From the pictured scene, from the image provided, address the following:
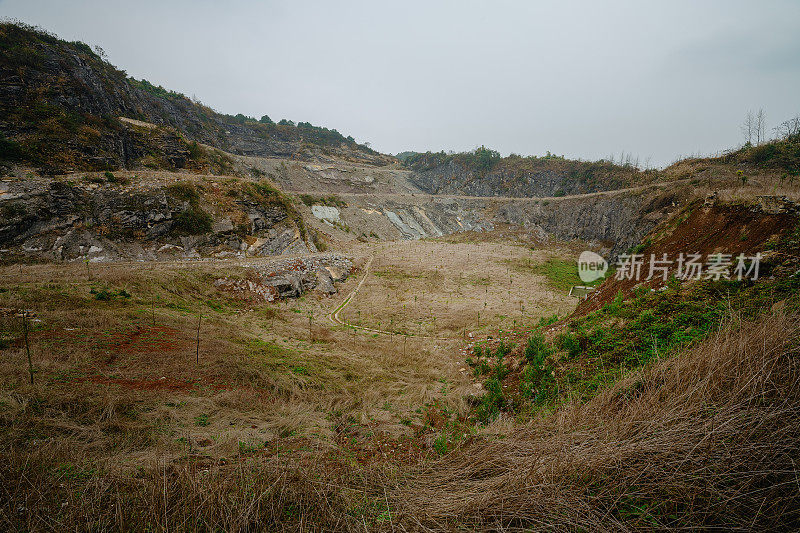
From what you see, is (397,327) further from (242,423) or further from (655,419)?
(655,419)

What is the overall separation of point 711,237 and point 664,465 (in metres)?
9.18

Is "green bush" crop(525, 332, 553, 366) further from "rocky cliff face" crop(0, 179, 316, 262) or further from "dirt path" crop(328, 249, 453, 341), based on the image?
"rocky cliff face" crop(0, 179, 316, 262)

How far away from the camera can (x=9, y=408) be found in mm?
4441

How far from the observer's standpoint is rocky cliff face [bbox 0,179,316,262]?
586 inches

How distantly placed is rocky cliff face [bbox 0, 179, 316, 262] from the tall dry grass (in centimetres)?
2107

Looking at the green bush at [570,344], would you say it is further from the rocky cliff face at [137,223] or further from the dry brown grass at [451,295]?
the rocky cliff face at [137,223]

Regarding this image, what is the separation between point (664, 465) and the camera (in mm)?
2439

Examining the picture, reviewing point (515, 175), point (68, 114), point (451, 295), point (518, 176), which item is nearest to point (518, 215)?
point (518, 176)

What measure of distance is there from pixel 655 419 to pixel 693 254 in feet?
25.5

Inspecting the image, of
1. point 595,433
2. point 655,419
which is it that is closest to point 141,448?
point 595,433

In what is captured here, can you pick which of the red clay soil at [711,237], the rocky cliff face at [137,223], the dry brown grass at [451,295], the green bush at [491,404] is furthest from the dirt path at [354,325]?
the rocky cliff face at [137,223]

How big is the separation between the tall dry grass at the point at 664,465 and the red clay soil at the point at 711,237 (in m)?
4.92

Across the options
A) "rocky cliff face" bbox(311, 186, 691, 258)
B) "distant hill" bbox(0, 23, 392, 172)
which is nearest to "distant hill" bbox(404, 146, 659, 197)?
"rocky cliff face" bbox(311, 186, 691, 258)

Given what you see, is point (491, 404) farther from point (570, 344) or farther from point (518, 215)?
point (518, 215)
